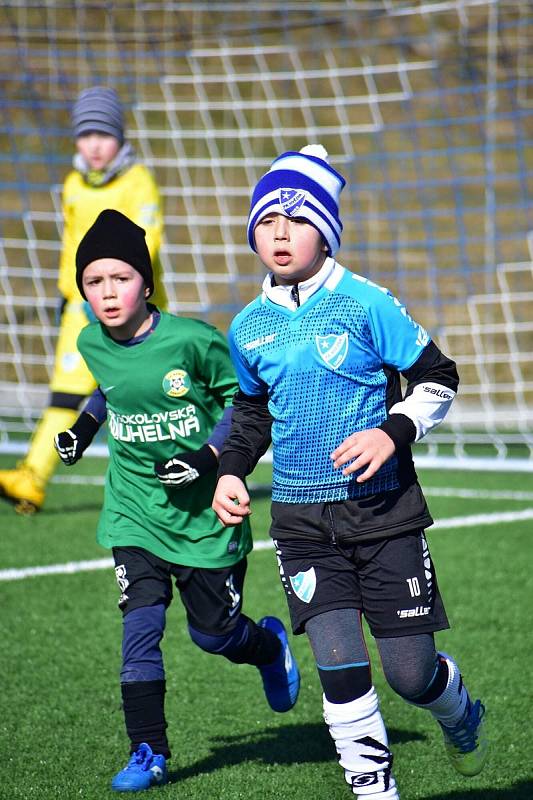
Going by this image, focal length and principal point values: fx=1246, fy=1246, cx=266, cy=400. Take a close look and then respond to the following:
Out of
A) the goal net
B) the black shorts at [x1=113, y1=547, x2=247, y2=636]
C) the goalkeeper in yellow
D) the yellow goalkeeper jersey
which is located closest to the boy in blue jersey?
the black shorts at [x1=113, y1=547, x2=247, y2=636]

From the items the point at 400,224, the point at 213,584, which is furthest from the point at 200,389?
the point at 400,224

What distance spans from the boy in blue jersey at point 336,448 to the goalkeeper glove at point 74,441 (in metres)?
0.72

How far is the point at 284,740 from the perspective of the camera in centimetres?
378

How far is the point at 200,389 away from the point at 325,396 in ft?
2.51

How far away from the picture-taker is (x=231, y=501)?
3031 mm

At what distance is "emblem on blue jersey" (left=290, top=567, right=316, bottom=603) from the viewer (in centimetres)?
303

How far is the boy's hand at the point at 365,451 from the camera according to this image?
277cm

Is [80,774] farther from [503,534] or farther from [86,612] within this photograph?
[503,534]

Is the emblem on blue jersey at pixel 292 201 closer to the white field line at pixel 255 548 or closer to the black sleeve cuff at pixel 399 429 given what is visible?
the black sleeve cuff at pixel 399 429

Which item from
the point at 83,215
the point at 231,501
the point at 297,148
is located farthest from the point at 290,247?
the point at 297,148

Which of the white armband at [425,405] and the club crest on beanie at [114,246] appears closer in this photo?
the white armband at [425,405]

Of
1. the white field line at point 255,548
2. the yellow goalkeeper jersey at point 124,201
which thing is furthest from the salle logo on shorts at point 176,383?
the yellow goalkeeper jersey at point 124,201

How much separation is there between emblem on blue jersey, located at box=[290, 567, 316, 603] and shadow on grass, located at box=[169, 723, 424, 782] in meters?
0.75

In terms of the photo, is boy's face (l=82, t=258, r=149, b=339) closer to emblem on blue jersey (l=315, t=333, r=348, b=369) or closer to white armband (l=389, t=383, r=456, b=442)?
emblem on blue jersey (l=315, t=333, r=348, b=369)
